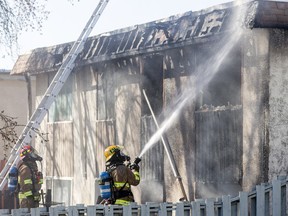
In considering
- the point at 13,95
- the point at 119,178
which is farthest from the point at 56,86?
the point at 13,95

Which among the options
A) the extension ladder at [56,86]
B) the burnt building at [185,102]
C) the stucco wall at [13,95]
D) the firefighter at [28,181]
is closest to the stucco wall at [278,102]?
the burnt building at [185,102]

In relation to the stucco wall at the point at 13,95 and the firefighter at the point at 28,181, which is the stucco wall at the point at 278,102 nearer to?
the firefighter at the point at 28,181

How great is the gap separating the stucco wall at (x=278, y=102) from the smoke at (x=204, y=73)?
0.68m

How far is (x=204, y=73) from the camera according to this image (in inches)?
562

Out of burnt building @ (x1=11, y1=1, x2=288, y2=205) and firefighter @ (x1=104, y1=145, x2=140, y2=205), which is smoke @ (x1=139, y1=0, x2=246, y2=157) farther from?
firefighter @ (x1=104, y1=145, x2=140, y2=205)

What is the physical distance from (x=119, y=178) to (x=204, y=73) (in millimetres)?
3062

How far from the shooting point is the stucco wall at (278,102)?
41.7ft

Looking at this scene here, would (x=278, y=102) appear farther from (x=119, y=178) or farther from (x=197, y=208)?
(x=197, y=208)

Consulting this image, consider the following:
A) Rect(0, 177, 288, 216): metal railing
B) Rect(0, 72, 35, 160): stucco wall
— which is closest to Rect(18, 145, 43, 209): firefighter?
Rect(0, 177, 288, 216): metal railing

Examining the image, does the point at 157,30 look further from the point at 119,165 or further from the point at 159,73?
the point at 119,165

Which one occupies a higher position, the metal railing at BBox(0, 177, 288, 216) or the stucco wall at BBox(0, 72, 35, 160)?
the stucco wall at BBox(0, 72, 35, 160)

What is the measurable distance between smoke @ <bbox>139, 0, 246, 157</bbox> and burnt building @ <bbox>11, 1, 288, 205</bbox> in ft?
0.06

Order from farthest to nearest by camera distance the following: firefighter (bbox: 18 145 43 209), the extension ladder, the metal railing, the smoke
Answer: the extension ladder, firefighter (bbox: 18 145 43 209), the smoke, the metal railing

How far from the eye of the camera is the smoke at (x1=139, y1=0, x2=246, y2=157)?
42.7ft
